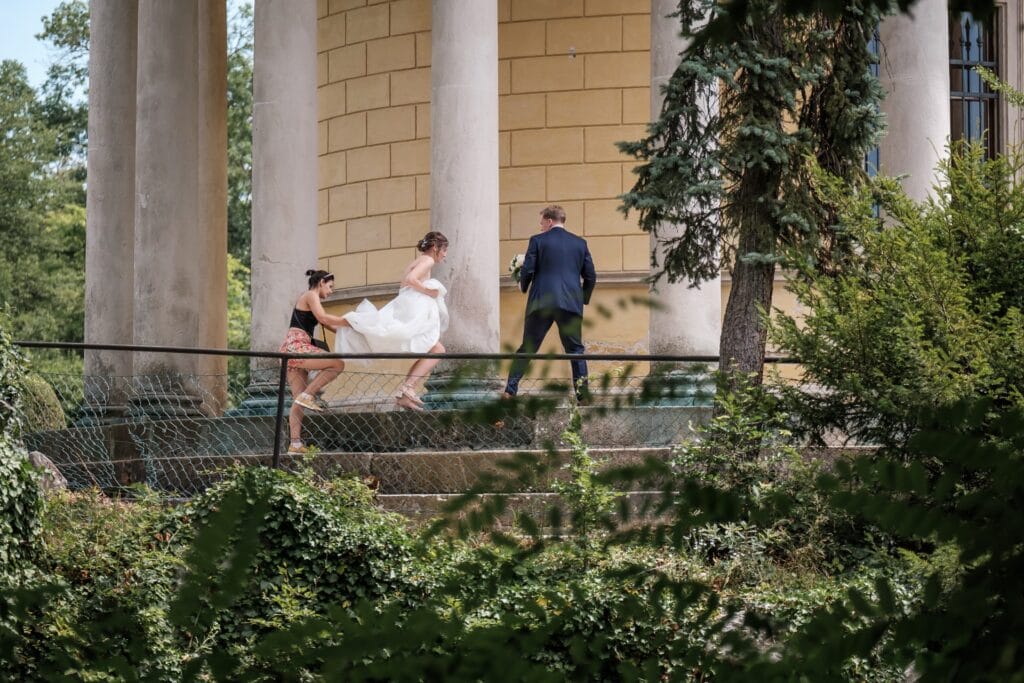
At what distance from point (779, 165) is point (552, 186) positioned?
27.6 ft

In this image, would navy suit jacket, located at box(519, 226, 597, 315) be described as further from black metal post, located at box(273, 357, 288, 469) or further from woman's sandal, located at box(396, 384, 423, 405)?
black metal post, located at box(273, 357, 288, 469)

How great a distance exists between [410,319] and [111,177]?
8093mm

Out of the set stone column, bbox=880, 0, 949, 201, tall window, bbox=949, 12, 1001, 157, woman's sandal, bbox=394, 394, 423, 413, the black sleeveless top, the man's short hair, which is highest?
tall window, bbox=949, 12, 1001, 157

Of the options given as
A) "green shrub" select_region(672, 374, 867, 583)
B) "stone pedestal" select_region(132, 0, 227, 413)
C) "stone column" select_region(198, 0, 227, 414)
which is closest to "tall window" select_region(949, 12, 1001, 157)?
"stone column" select_region(198, 0, 227, 414)

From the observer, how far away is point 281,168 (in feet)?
70.3

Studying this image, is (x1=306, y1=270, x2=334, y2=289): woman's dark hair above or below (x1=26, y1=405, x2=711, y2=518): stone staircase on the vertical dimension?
above

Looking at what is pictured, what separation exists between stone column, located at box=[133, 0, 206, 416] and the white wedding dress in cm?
348

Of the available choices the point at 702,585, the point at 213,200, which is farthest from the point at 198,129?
the point at 702,585

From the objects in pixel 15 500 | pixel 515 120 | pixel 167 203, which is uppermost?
pixel 515 120

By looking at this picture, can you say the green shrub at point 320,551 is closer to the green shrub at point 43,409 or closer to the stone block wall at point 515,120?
the green shrub at point 43,409

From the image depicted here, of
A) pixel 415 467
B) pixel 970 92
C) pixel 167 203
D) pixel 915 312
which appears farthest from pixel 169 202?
pixel 970 92

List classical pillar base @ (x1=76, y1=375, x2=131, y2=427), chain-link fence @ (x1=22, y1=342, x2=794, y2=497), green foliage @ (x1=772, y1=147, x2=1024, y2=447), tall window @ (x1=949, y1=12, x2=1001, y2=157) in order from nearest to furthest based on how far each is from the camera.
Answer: green foliage @ (x1=772, y1=147, x2=1024, y2=447) → chain-link fence @ (x1=22, y1=342, x2=794, y2=497) → classical pillar base @ (x1=76, y1=375, x2=131, y2=427) → tall window @ (x1=949, y1=12, x2=1001, y2=157)

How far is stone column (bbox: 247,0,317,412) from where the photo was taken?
21.3 meters

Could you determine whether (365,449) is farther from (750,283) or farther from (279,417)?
(750,283)
